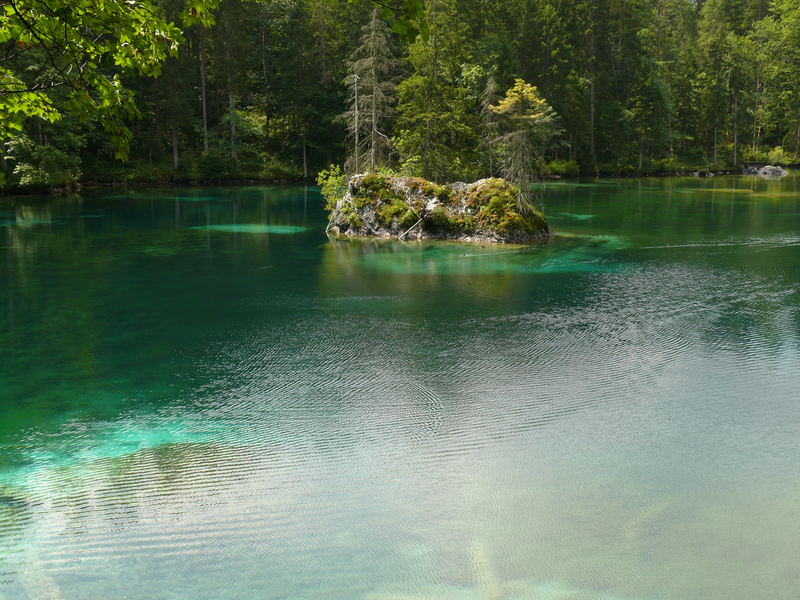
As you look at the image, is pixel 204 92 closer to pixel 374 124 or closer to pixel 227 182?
pixel 227 182

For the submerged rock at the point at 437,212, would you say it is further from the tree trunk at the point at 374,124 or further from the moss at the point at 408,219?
the tree trunk at the point at 374,124

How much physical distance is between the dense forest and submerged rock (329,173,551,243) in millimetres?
6987

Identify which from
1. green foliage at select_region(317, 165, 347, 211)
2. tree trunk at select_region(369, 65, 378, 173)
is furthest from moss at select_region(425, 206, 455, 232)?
tree trunk at select_region(369, 65, 378, 173)

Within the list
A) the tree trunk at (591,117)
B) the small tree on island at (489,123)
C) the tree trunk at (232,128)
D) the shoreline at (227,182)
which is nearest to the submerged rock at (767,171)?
the shoreline at (227,182)

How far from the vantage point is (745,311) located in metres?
14.4

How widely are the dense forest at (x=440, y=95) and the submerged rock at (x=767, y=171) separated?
2.67m

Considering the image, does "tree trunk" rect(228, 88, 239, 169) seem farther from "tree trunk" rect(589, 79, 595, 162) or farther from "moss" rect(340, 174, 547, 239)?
"tree trunk" rect(589, 79, 595, 162)

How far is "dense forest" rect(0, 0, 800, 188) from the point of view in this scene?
36.7 meters

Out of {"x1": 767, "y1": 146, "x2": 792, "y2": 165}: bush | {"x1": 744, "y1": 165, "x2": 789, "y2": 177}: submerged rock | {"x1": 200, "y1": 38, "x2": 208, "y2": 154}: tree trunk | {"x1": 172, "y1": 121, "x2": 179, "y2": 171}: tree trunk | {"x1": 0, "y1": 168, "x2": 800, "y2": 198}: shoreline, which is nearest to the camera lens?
{"x1": 0, "y1": 168, "x2": 800, "y2": 198}: shoreline

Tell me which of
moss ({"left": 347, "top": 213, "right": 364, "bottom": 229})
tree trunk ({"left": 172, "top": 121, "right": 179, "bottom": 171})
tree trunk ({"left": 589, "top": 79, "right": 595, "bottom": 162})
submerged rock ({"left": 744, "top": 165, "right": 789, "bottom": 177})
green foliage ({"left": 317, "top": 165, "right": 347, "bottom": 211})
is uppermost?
tree trunk ({"left": 589, "top": 79, "right": 595, "bottom": 162})

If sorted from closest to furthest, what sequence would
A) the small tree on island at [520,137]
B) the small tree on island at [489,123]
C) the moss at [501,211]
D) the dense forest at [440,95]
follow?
the moss at [501,211] < the small tree on island at [520,137] < the small tree on island at [489,123] < the dense forest at [440,95]

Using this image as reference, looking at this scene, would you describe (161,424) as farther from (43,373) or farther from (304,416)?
(43,373)

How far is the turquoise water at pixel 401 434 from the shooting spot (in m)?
5.89

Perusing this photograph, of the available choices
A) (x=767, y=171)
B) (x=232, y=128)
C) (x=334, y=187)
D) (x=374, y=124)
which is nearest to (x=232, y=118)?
(x=232, y=128)
